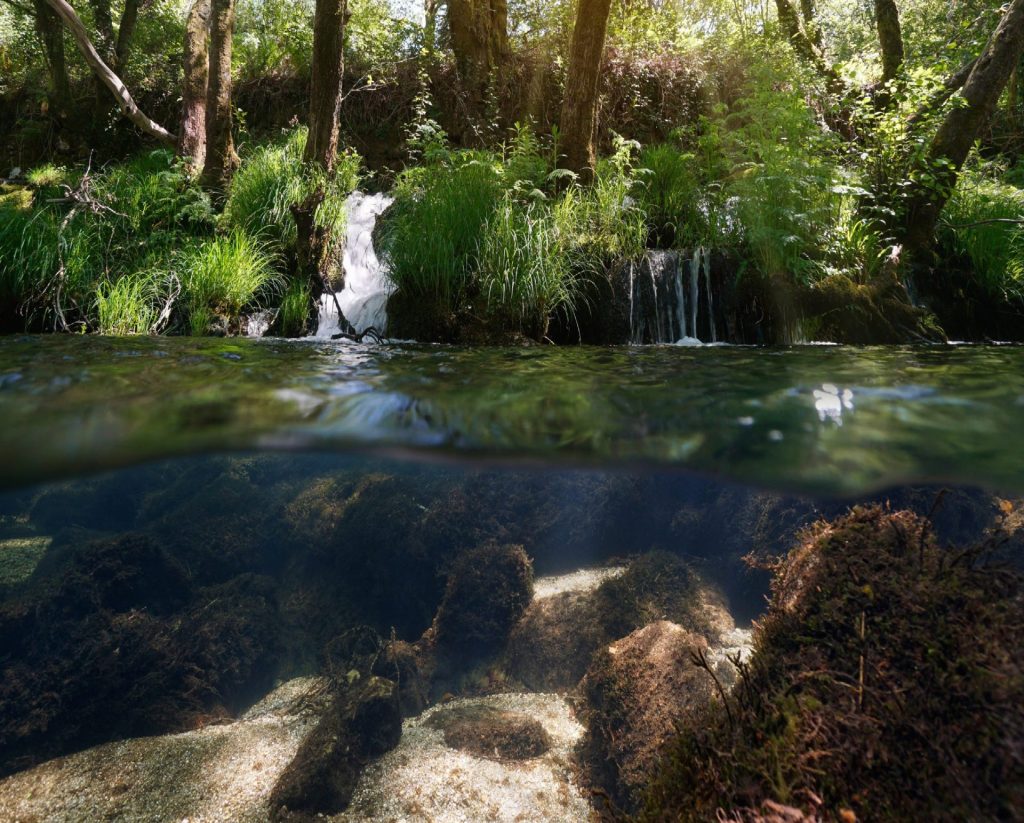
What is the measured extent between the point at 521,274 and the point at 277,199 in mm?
→ 4157

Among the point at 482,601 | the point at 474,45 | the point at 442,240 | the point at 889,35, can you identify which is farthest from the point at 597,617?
the point at 889,35

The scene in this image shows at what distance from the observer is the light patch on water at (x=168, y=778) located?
3031 millimetres

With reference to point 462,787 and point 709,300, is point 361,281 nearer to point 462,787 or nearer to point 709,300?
point 709,300

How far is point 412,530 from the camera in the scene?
560 cm

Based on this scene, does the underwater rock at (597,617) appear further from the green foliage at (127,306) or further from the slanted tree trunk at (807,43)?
the slanted tree trunk at (807,43)

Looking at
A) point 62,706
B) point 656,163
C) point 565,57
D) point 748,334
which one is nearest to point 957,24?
point 565,57

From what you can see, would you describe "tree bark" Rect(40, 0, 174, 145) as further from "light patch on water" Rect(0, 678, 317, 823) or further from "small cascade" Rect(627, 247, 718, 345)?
"light patch on water" Rect(0, 678, 317, 823)

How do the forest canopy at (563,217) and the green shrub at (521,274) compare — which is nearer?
the green shrub at (521,274)

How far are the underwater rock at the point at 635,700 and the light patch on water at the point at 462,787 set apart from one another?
20 cm

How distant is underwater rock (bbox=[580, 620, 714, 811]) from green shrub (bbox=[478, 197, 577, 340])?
377cm

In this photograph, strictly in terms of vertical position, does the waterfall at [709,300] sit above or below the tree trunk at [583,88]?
below

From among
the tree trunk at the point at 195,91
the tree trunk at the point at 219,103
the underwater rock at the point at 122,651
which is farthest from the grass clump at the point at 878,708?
the tree trunk at the point at 195,91

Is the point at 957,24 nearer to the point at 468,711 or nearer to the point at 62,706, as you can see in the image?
the point at 468,711

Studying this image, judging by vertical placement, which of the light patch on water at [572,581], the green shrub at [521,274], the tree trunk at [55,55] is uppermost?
the tree trunk at [55,55]
